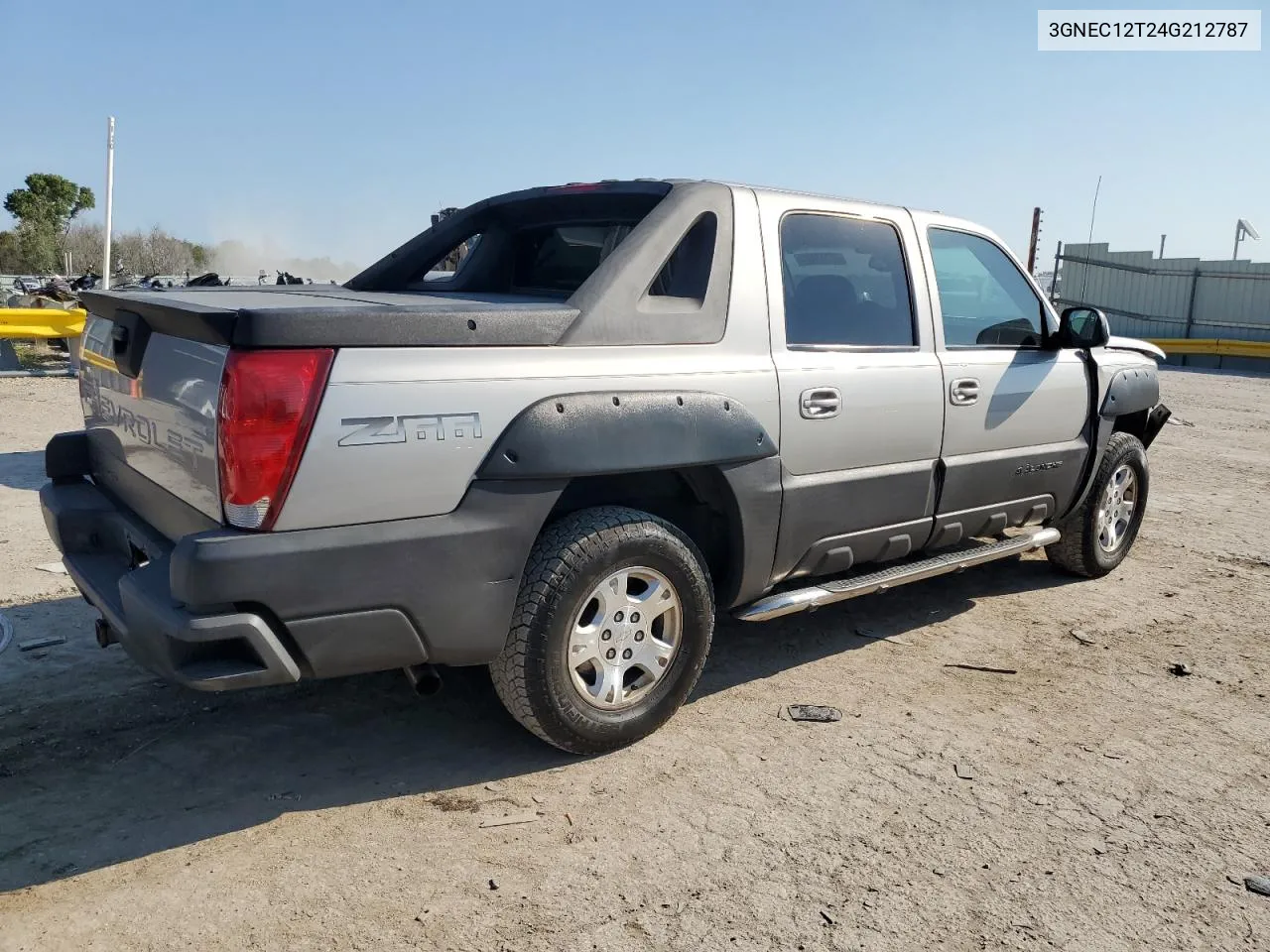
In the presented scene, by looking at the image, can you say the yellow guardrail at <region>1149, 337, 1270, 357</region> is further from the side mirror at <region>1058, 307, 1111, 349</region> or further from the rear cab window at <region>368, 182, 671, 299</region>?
the rear cab window at <region>368, 182, 671, 299</region>

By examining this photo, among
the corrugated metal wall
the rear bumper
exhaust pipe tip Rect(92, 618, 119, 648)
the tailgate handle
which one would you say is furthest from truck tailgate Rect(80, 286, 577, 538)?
the corrugated metal wall

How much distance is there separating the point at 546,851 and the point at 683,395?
4.92ft

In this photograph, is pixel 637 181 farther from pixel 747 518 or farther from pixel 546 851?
pixel 546 851

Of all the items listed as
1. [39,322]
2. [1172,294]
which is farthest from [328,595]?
[1172,294]

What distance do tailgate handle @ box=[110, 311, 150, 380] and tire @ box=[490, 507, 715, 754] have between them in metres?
1.38

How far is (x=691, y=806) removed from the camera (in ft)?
10.4

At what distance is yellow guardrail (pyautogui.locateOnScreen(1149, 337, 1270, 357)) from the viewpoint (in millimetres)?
21719

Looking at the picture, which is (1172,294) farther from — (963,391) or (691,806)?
(691,806)

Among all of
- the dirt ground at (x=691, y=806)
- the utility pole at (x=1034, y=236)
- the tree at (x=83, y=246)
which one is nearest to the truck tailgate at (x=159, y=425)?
the dirt ground at (x=691, y=806)

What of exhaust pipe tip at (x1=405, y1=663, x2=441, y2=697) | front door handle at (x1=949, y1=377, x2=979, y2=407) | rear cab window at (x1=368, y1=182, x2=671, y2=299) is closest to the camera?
exhaust pipe tip at (x1=405, y1=663, x2=441, y2=697)

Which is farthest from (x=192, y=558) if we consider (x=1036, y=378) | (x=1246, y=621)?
(x=1246, y=621)

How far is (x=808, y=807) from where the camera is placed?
318cm

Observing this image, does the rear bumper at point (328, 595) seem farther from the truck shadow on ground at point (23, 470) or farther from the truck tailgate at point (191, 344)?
the truck shadow on ground at point (23, 470)

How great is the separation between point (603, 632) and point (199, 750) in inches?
56.3
